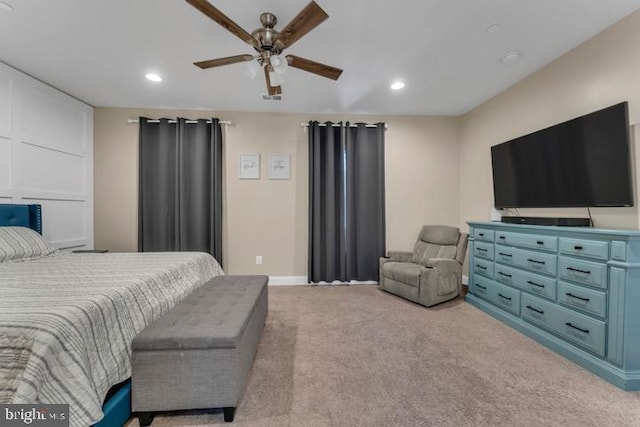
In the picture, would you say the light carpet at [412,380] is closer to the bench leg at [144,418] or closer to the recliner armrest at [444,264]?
the bench leg at [144,418]

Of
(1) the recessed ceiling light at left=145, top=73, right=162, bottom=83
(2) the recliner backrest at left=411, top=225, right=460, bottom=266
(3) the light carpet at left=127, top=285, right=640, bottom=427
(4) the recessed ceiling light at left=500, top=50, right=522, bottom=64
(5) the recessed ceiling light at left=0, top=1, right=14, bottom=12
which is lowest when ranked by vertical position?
(3) the light carpet at left=127, top=285, right=640, bottom=427

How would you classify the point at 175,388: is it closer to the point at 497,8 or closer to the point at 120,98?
the point at 497,8

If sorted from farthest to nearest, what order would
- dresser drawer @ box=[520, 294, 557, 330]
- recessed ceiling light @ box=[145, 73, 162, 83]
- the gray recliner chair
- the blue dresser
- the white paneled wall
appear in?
the gray recliner chair
recessed ceiling light @ box=[145, 73, 162, 83]
the white paneled wall
dresser drawer @ box=[520, 294, 557, 330]
the blue dresser

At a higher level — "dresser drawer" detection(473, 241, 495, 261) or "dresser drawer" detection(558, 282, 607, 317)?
"dresser drawer" detection(473, 241, 495, 261)

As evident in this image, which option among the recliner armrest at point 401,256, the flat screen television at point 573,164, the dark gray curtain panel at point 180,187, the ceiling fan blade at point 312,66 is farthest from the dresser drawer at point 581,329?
the dark gray curtain panel at point 180,187

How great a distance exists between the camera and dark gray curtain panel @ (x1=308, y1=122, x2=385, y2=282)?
152 inches

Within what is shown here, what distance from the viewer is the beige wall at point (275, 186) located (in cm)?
371

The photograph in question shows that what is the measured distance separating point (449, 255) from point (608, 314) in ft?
5.57

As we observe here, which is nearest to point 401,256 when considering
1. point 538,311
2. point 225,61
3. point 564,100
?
point 538,311

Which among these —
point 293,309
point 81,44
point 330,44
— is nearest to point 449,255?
point 293,309

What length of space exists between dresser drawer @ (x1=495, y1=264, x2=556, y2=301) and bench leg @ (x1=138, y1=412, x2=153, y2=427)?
301cm

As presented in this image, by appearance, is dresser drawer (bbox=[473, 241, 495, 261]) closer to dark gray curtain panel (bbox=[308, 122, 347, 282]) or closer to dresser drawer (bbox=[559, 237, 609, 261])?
dresser drawer (bbox=[559, 237, 609, 261])

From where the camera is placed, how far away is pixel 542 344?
222 cm

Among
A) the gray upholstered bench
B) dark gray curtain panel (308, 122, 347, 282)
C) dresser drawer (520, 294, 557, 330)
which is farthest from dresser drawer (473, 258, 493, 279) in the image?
the gray upholstered bench
